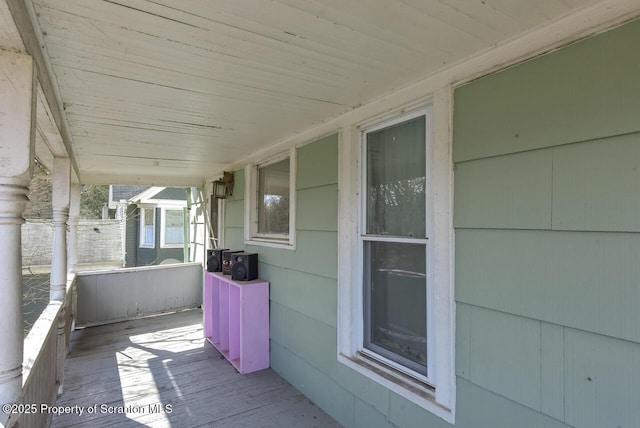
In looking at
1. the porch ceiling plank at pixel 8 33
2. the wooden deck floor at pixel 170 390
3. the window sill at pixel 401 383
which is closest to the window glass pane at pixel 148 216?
the wooden deck floor at pixel 170 390

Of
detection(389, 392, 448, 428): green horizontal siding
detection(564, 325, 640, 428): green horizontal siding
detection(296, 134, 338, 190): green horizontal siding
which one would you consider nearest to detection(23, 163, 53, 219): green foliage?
detection(296, 134, 338, 190): green horizontal siding

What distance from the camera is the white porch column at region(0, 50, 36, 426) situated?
1185 mm

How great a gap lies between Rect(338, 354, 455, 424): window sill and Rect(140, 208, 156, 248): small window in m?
8.95

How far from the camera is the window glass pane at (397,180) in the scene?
196cm

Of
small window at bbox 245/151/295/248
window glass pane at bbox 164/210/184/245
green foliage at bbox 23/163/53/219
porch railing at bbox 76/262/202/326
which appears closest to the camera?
small window at bbox 245/151/295/248

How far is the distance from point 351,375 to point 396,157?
4.99 ft

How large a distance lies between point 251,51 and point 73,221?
4.34 meters

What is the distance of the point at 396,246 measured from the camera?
6.90 ft

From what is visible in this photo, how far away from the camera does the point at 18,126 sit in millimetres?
1197

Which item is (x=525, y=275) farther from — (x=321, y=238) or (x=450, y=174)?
(x=321, y=238)

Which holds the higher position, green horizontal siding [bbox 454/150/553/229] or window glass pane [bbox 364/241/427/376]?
green horizontal siding [bbox 454/150/553/229]

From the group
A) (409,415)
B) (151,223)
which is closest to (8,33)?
(409,415)

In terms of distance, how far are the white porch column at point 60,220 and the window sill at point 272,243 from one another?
1764mm

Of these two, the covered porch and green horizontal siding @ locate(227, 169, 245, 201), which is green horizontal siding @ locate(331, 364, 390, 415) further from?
green horizontal siding @ locate(227, 169, 245, 201)
